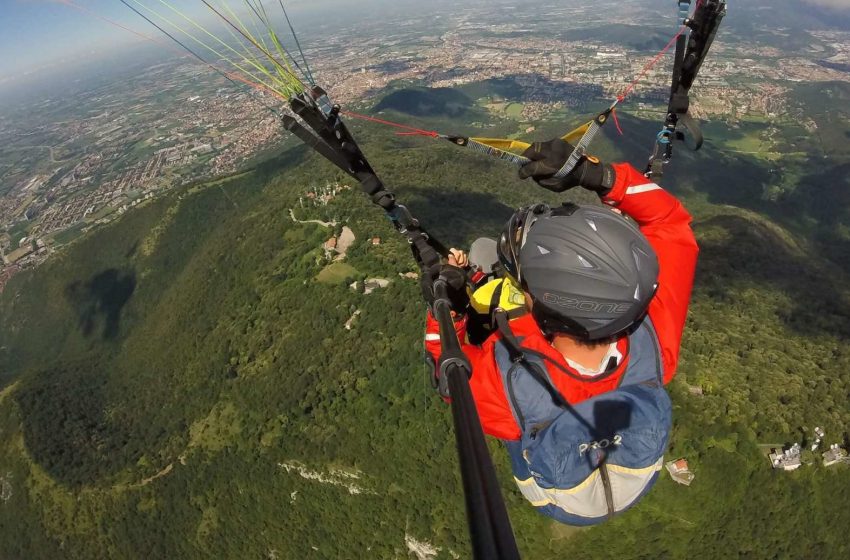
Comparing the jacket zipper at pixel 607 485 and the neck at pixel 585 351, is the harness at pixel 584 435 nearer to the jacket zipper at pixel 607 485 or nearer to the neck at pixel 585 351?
the jacket zipper at pixel 607 485

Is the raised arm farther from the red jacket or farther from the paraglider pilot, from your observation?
A: the paraglider pilot

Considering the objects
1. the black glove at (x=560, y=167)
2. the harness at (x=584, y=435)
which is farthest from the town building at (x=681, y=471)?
the black glove at (x=560, y=167)

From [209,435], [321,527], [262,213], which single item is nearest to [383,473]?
[321,527]

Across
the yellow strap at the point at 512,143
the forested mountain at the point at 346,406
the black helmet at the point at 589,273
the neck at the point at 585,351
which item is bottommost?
the forested mountain at the point at 346,406

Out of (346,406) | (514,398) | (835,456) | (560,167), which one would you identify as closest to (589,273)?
(514,398)

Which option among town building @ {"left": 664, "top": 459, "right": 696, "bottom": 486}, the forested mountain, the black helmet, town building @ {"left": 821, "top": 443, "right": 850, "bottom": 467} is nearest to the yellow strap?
the black helmet

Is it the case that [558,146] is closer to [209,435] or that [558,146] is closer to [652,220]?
[652,220]
